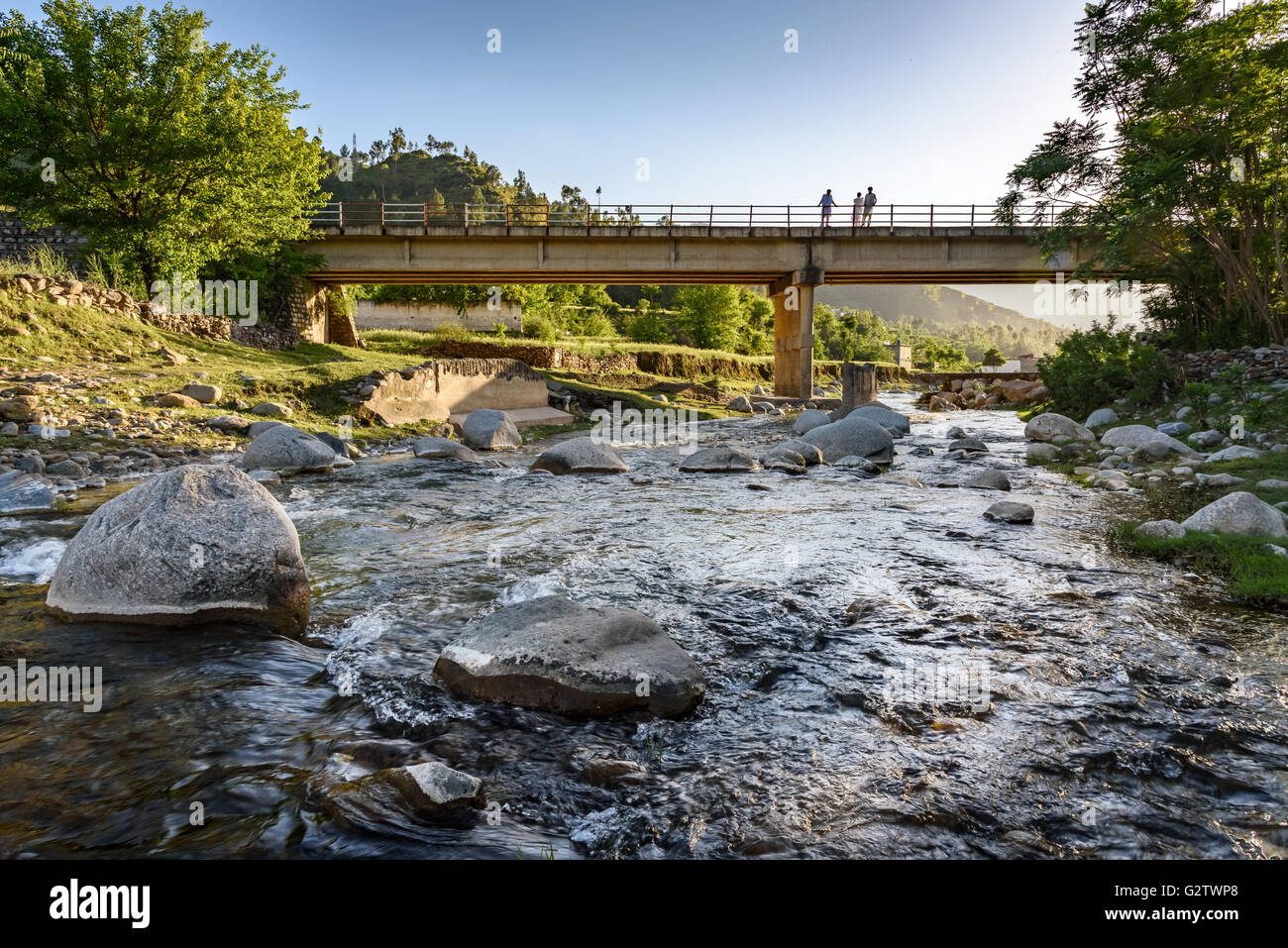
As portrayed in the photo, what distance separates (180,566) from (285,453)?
790 cm

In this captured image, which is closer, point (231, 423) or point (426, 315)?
point (231, 423)

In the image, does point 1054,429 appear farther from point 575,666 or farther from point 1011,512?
point 575,666

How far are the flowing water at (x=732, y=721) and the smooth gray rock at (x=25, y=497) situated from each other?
104 cm

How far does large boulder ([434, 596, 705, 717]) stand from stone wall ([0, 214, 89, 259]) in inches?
1220

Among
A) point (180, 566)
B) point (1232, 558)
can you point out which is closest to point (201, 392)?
point (180, 566)

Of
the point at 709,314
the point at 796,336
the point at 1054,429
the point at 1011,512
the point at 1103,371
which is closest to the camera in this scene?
the point at 1011,512

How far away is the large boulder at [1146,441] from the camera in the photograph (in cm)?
1257

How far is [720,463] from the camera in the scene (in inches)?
557

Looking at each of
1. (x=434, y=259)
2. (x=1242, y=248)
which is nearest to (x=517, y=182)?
(x=434, y=259)

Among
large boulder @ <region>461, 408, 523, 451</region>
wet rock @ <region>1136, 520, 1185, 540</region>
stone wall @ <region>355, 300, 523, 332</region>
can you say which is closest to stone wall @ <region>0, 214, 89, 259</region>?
large boulder @ <region>461, 408, 523, 451</region>

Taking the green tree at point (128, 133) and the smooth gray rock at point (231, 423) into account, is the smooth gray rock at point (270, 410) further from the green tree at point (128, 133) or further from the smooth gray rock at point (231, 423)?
the green tree at point (128, 133)

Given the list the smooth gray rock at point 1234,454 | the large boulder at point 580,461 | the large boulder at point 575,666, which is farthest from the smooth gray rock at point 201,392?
the smooth gray rock at point 1234,454

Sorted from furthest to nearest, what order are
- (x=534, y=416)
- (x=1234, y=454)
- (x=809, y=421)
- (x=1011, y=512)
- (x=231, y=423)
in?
(x=534, y=416) < (x=809, y=421) < (x=231, y=423) < (x=1234, y=454) < (x=1011, y=512)
